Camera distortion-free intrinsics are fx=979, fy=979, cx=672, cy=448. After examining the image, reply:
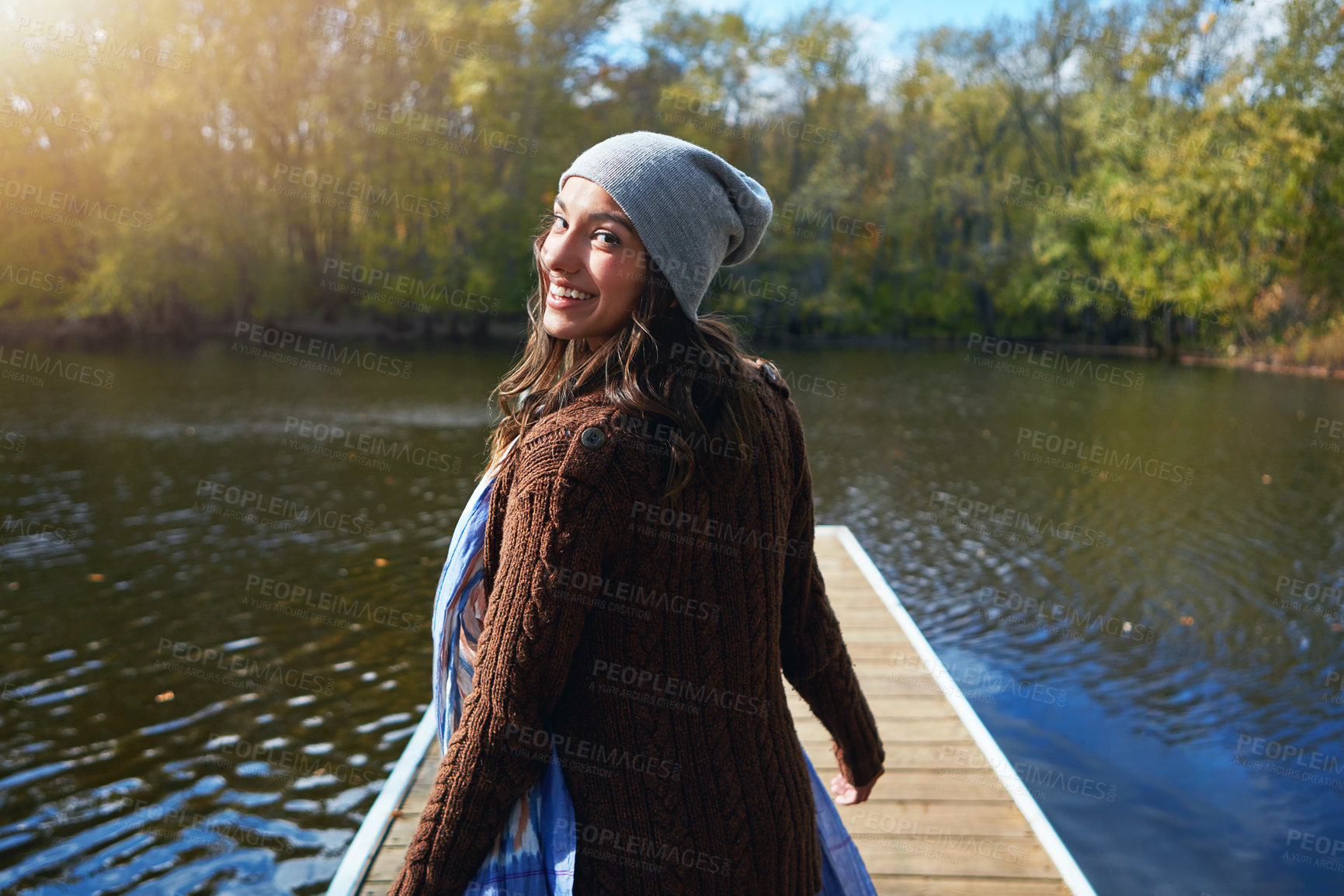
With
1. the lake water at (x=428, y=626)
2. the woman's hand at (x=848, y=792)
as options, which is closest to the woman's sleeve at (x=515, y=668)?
the woman's hand at (x=848, y=792)

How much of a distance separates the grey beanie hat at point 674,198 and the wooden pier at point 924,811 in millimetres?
2389

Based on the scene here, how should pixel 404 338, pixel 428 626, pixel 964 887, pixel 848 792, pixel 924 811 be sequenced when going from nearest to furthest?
pixel 848 792, pixel 964 887, pixel 924 811, pixel 428 626, pixel 404 338

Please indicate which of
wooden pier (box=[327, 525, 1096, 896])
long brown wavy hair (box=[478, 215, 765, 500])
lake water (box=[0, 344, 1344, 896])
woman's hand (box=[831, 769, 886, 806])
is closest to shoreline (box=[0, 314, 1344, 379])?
lake water (box=[0, 344, 1344, 896])

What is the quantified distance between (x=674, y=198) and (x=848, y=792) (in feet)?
3.79

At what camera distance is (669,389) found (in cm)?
126

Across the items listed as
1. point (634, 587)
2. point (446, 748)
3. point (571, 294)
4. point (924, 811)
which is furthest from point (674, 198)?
point (924, 811)

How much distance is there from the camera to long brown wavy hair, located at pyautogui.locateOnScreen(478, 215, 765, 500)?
121 cm

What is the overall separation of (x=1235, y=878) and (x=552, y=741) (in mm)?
4706

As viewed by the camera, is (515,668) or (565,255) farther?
(565,255)

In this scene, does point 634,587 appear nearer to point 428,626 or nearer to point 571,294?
point 571,294

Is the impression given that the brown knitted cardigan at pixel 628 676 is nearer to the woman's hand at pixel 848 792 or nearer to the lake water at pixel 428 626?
the woman's hand at pixel 848 792

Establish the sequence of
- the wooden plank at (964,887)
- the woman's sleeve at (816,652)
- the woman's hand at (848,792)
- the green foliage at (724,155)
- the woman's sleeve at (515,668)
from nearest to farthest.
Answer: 1. the woman's sleeve at (515,668)
2. the woman's sleeve at (816,652)
3. the woman's hand at (848,792)
4. the wooden plank at (964,887)
5. the green foliage at (724,155)

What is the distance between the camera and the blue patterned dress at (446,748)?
1.21m

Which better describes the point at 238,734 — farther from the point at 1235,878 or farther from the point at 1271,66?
the point at 1271,66
